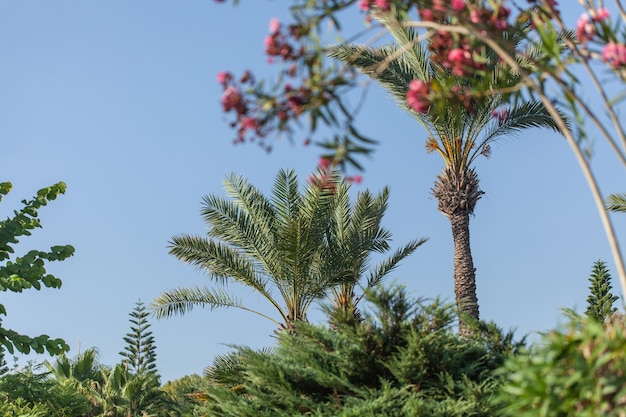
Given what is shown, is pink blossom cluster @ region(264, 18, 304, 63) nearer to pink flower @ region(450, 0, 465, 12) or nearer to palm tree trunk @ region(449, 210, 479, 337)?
pink flower @ region(450, 0, 465, 12)

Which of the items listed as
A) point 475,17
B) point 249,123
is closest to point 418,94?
point 475,17

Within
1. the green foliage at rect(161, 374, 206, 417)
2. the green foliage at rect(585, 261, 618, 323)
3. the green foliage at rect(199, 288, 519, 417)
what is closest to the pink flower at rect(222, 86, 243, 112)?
the green foliage at rect(199, 288, 519, 417)

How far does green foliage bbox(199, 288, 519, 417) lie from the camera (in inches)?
327

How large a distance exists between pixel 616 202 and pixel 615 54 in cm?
1790

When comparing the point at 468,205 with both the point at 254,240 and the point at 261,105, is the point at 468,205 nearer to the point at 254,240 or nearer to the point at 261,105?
the point at 254,240

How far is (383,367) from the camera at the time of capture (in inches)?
343

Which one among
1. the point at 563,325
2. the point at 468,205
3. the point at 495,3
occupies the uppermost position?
the point at 468,205

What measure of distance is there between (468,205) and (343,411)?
11793 mm

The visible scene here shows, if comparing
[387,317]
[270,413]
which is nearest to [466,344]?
[387,317]

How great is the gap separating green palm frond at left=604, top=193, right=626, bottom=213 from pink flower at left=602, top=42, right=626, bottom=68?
17.7 meters

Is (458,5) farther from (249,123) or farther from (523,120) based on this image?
(523,120)

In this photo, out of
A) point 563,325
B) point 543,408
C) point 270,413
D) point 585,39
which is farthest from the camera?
point 270,413

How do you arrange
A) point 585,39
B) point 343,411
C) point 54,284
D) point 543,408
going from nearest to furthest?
point 543,408 → point 585,39 → point 343,411 → point 54,284

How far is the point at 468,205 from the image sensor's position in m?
19.3
